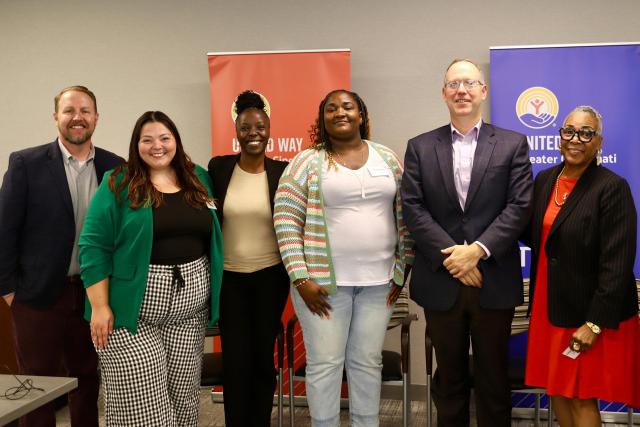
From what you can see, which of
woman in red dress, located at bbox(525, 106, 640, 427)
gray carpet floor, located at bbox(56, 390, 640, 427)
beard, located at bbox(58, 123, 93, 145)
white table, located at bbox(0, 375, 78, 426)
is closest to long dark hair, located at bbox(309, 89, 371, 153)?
woman in red dress, located at bbox(525, 106, 640, 427)

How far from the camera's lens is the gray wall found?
145 inches

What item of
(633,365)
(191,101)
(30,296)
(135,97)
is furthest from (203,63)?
(633,365)

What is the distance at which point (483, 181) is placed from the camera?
2.39 m

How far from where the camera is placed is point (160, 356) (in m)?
2.37

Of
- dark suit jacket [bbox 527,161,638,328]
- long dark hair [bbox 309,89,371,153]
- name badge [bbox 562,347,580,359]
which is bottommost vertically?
name badge [bbox 562,347,580,359]

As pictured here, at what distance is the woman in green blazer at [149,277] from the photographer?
232 cm

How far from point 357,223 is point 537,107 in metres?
1.65

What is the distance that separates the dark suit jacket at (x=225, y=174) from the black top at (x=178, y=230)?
20cm

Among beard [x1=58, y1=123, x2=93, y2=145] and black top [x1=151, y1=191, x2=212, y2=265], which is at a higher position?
beard [x1=58, y1=123, x2=93, y2=145]

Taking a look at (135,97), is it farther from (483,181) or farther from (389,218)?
(483,181)

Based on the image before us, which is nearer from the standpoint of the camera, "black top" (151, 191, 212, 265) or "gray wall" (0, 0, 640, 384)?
"black top" (151, 191, 212, 265)

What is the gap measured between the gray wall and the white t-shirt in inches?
55.9

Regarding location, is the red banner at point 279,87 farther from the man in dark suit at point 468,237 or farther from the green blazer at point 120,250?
the green blazer at point 120,250

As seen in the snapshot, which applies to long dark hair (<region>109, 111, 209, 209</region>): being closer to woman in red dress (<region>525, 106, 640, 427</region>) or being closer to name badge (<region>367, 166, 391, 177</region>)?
name badge (<region>367, 166, 391, 177</region>)
